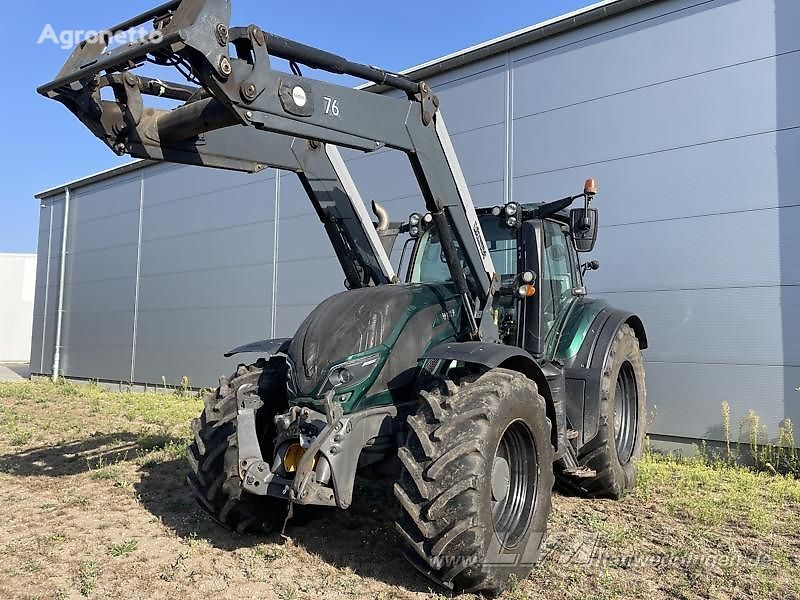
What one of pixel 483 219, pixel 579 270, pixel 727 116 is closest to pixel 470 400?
pixel 483 219

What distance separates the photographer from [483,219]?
18.5 ft

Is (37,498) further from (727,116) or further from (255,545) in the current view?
(727,116)

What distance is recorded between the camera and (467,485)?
3.40 meters

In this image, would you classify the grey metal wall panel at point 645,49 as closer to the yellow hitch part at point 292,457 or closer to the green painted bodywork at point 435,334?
the green painted bodywork at point 435,334

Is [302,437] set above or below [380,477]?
above

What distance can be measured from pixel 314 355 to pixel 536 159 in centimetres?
602

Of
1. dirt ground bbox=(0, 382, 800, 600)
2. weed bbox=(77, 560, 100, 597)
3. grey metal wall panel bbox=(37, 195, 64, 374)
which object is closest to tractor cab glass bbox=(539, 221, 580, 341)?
dirt ground bbox=(0, 382, 800, 600)

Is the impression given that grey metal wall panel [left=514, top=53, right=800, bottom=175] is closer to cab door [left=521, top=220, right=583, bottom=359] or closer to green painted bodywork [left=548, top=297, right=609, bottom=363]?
cab door [left=521, top=220, right=583, bottom=359]

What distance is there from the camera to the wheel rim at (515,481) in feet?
13.1

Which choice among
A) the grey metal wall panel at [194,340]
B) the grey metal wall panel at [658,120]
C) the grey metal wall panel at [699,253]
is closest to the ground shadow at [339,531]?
the grey metal wall panel at [699,253]

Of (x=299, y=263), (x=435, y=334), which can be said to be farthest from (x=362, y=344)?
(x=299, y=263)

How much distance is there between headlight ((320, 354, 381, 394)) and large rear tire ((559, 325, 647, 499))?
7.57 feet

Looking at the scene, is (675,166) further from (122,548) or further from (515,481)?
(122,548)

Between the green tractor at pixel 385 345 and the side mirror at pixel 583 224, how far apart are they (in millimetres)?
18
